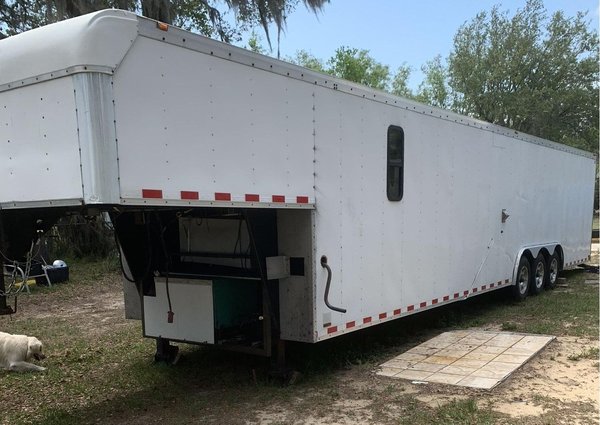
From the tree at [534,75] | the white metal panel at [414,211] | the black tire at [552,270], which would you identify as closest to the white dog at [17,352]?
the white metal panel at [414,211]

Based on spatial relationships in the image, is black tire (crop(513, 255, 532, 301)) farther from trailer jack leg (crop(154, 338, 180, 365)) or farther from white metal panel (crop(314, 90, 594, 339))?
trailer jack leg (crop(154, 338, 180, 365))

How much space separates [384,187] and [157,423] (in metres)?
3.37

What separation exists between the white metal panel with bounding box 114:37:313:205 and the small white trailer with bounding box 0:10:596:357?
1 centimetres

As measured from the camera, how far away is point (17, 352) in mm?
5965

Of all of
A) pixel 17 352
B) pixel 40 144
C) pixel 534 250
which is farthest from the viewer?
pixel 534 250

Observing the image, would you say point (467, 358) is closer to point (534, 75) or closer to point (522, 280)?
point (522, 280)

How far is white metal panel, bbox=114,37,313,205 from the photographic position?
138 inches

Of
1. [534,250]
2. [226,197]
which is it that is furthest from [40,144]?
[534,250]

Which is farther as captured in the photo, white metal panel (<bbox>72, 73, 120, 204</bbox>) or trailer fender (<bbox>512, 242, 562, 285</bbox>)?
trailer fender (<bbox>512, 242, 562, 285</bbox>)

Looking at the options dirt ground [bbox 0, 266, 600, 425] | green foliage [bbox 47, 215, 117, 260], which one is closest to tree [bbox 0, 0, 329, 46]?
green foliage [bbox 47, 215, 117, 260]

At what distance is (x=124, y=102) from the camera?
341 centimetres

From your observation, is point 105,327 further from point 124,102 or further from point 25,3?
point 25,3

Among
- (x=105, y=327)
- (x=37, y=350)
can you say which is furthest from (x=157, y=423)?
(x=105, y=327)

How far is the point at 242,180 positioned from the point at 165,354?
9.38 feet
